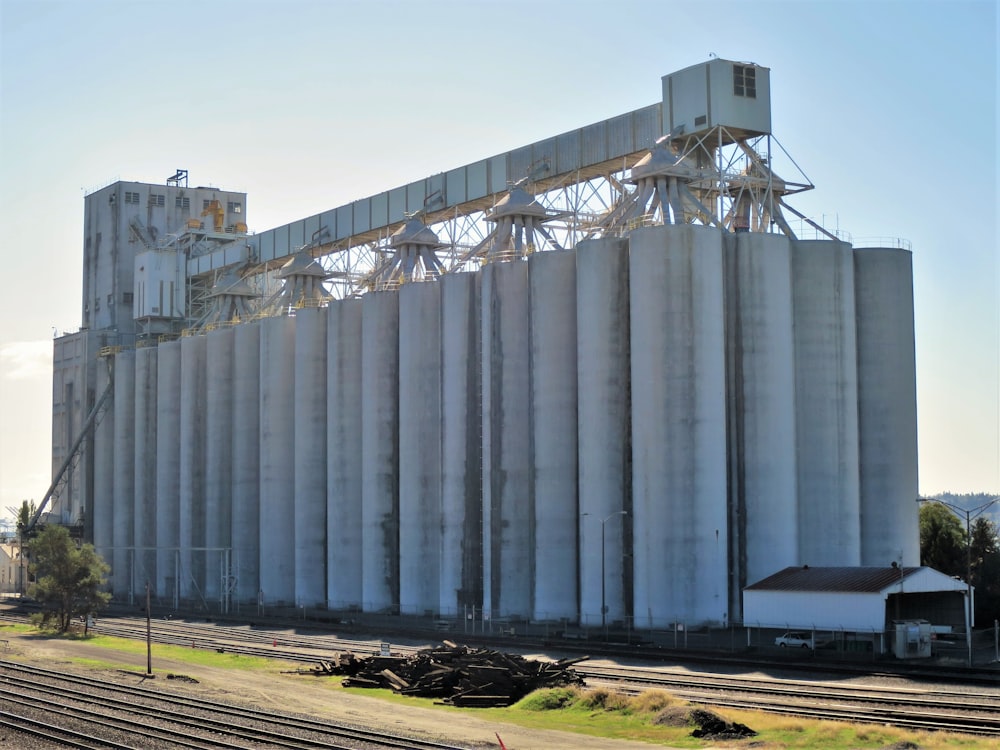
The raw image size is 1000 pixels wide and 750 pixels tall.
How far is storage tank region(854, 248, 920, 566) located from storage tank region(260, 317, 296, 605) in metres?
48.9

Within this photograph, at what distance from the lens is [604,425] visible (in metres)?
81.2

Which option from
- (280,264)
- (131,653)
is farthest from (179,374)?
(131,653)

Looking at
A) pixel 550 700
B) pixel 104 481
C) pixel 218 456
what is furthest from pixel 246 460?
pixel 550 700

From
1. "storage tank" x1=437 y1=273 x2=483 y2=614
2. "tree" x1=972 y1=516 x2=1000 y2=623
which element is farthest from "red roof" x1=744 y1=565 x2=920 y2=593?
"storage tank" x1=437 y1=273 x2=483 y2=614

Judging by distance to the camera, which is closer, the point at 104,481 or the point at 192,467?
the point at 192,467

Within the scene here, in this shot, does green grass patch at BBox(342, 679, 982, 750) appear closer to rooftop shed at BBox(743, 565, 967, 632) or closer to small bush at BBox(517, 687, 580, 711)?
small bush at BBox(517, 687, 580, 711)

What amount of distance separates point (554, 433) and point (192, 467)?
173 feet

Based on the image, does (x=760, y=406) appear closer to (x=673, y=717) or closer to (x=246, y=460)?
Answer: (x=673, y=717)

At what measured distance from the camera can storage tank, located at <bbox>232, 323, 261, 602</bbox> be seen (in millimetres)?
118125

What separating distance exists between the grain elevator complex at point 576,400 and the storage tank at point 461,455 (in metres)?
0.17

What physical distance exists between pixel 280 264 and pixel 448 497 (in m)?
49.5

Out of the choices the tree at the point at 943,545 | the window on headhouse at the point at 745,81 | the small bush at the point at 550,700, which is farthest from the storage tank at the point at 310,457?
the small bush at the point at 550,700

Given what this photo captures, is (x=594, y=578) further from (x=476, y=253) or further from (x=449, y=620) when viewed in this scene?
(x=476, y=253)

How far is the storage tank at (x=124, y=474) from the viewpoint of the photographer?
13575 centimetres
